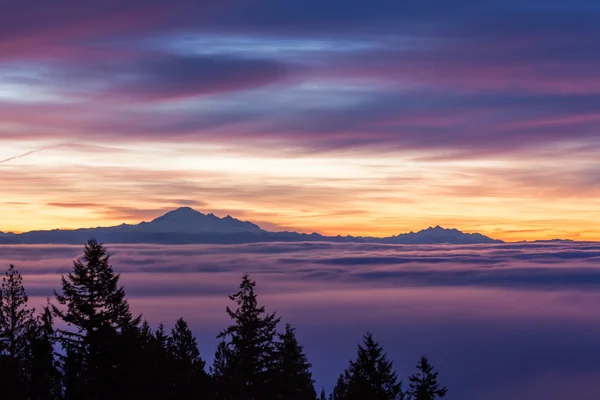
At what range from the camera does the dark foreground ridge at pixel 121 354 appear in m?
34.0

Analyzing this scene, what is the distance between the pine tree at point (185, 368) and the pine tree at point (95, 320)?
1092 cm

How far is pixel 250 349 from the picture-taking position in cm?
4238

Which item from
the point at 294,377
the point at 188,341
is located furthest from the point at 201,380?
the point at 188,341

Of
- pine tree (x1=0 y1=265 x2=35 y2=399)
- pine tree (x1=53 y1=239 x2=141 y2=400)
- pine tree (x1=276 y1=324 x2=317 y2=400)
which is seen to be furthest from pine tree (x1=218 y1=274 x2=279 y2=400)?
pine tree (x1=0 y1=265 x2=35 y2=399)

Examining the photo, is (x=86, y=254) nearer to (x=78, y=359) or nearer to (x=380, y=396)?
(x=78, y=359)

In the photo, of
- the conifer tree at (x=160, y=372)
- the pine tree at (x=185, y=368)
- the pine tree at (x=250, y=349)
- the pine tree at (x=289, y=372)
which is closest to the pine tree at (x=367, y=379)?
the pine tree at (x=289, y=372)

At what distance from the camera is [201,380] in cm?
4900

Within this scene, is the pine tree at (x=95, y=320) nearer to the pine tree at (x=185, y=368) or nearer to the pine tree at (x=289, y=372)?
the pine tree at (x=289, y=372)

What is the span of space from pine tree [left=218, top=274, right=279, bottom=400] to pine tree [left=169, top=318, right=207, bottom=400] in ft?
13.2

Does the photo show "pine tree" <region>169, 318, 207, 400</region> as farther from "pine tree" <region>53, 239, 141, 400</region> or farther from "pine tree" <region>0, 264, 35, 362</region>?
"pine tree" <region>53, 239, 141, 400</region>

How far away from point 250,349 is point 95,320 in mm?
10419

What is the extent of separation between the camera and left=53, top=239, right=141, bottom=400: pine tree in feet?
111

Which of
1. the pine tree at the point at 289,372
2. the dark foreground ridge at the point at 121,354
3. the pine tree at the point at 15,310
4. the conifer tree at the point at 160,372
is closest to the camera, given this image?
the dark foreground ridge at the point at 121,354

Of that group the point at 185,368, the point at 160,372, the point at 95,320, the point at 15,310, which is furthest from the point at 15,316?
the point at 95,320
